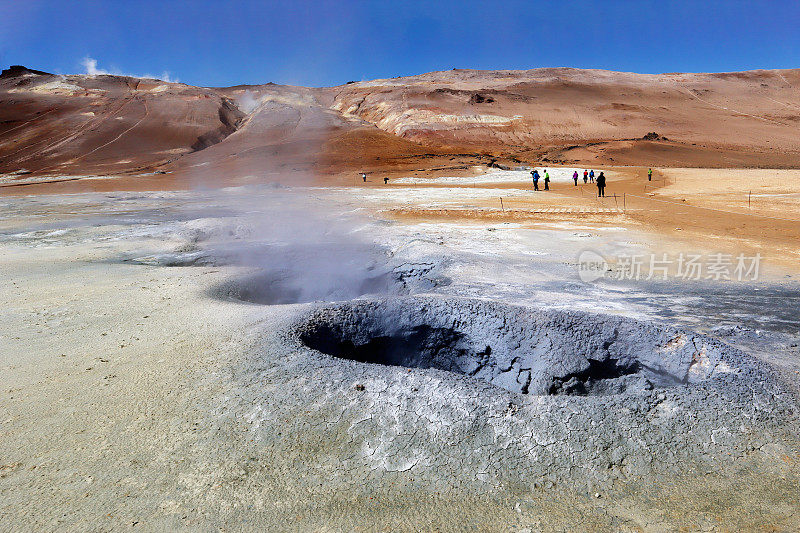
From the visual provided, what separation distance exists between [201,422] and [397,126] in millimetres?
48206

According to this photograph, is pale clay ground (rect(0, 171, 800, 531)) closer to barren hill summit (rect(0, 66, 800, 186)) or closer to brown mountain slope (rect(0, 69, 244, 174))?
barren hill summit (rect(0, 66, 800, 186))

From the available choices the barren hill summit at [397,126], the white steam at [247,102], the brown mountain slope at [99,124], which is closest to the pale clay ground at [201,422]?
the barren hill summit at [397,126]

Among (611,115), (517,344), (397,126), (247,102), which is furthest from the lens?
(247,102)

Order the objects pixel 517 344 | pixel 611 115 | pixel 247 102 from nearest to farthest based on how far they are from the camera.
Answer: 1. pixel 517 344
2. pixel 611 115
3. pixel 247 102

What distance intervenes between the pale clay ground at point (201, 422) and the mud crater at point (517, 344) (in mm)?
514

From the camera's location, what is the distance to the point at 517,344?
4.80 m

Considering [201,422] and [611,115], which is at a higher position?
[611,115]

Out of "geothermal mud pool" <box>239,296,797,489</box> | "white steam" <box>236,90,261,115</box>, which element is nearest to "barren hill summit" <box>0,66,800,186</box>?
"white steam" <box>236,90,261,115</box>

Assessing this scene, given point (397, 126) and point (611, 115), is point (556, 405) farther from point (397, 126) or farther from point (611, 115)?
point (611, 115)

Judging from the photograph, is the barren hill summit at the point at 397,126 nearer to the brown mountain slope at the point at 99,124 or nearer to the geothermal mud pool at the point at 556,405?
the brown mountain slope at the point at 99,124

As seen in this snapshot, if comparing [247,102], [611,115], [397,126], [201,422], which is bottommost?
[201,422]

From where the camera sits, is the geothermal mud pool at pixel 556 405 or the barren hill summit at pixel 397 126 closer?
the geothermal mud pool at pixel 556 405

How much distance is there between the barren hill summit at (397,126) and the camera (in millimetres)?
38938

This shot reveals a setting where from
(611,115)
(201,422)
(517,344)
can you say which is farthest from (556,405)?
(611,115)
